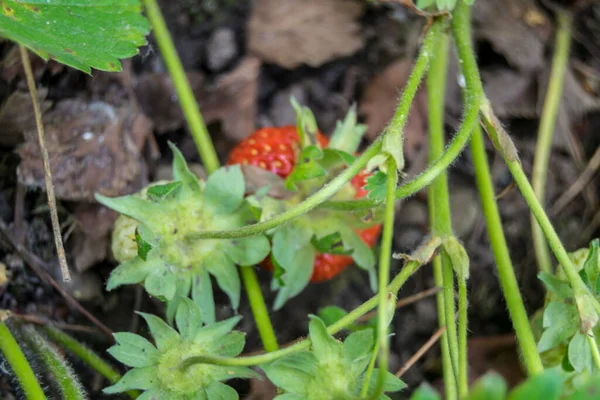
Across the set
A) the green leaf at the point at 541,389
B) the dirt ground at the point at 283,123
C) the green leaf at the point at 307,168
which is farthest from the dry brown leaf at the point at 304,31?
the green leaf at the point at 541,389

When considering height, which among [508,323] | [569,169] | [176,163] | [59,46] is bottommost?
[508,323]

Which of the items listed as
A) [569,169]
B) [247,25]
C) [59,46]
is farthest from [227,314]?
[569,169]

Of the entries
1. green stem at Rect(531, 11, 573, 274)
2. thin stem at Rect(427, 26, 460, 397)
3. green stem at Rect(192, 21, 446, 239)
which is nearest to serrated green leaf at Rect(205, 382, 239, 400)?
green stem at Rect(192, 21, 446, 239)

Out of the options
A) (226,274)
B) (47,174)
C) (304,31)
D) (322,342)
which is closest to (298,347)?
(322,342)

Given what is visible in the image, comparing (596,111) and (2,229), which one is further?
(596,111)

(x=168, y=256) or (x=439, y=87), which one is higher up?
(x=439, y=87)

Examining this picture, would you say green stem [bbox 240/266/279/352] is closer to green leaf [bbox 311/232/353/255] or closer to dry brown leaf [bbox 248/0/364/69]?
green leaf [bbox 311/232/353/255]

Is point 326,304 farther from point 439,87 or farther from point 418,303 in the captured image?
point 439,87

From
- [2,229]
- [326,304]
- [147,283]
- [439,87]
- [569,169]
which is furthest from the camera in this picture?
[569,169]

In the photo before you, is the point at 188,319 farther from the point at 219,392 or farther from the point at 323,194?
the point at 323,194
